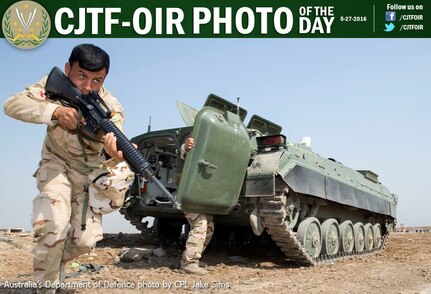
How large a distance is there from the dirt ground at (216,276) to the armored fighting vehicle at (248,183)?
0.69 m

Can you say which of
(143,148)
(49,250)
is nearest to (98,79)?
(49,250)

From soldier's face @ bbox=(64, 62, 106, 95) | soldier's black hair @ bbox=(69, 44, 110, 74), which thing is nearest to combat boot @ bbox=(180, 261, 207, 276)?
soldier's face @ bbox=(64, 62, 106, 95)

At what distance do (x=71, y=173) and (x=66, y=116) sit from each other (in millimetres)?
583

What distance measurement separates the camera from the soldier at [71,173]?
346 centimetres

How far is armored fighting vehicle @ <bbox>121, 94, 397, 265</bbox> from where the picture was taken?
6500 mm

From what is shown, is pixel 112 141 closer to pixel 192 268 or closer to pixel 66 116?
pixel 66 116

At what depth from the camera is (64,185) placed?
3668 millimetres

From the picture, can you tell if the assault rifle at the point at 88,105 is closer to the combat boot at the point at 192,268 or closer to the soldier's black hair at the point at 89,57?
the soldier's black hair at the point at 89,57

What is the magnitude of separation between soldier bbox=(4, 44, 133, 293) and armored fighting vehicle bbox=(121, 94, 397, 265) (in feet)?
8.37

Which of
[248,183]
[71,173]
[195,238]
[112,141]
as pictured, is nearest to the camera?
[112,141]

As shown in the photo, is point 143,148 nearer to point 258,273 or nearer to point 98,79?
point 258,273

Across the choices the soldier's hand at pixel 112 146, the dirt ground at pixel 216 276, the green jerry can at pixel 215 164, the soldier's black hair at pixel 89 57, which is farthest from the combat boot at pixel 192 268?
the soldier's black hair at pixel 89 57

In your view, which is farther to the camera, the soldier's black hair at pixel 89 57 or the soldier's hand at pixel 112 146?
the soldier's black hair at pixel 89 57

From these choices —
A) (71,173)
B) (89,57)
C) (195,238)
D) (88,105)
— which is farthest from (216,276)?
(89,57)
